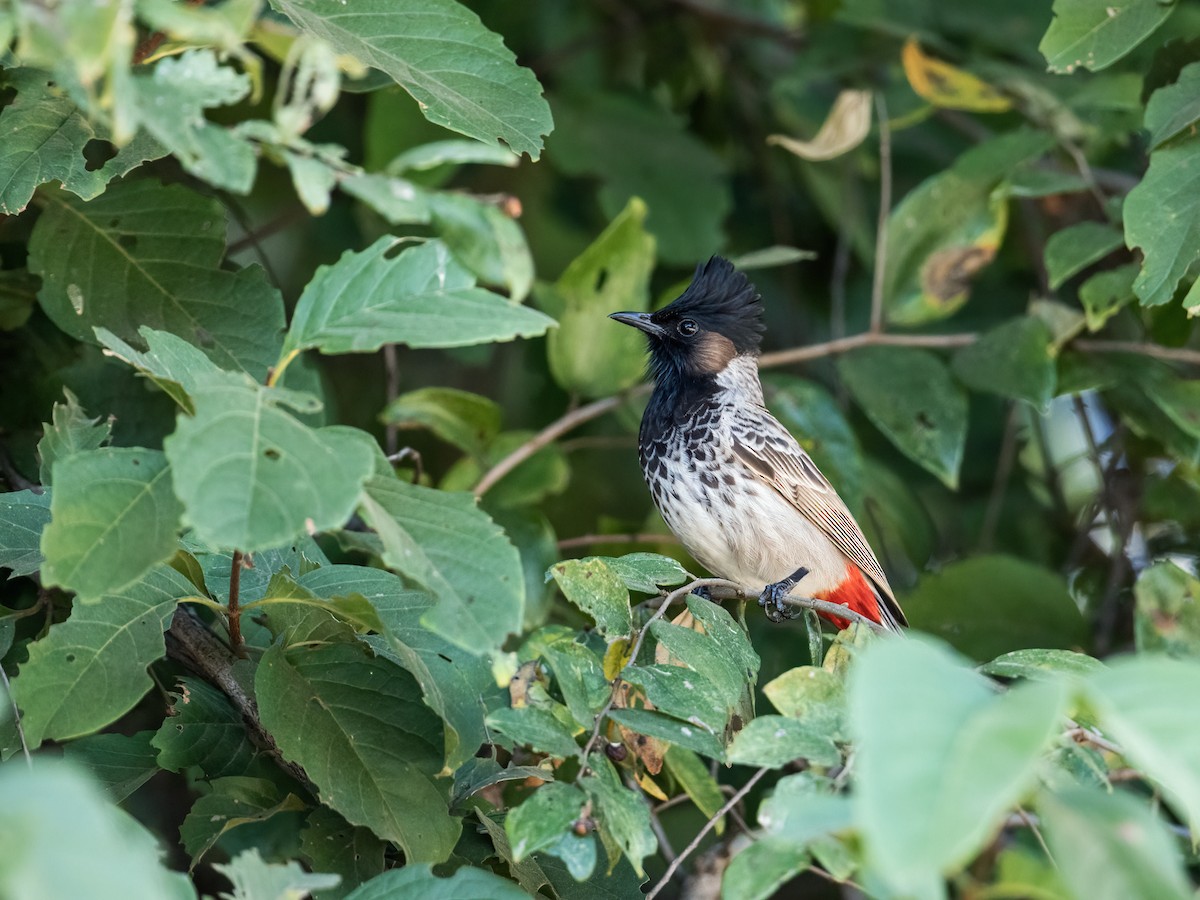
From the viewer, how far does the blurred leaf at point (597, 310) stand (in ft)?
12.7

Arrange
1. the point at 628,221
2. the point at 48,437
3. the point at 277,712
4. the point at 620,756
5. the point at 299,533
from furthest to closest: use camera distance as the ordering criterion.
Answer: the point at 628,221
the point at 48,437
the point at 620,756
the point at 277,712
the point at 299,533

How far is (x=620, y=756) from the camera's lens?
2193 mm

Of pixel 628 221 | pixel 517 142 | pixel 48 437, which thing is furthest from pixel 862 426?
pixel 48 437

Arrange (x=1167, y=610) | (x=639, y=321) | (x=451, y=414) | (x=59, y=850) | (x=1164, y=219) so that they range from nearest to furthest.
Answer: (x=59, y=850) → (x=1164, y=219) → (x=1167, y=610) → (x=451, y=414) → (x=639, y=321)

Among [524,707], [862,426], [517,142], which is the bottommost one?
[862,426]

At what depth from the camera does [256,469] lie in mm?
1518

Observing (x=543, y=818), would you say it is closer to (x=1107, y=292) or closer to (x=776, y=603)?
(x=776, y=603)

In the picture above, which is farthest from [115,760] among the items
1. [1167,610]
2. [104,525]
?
[1167,610]

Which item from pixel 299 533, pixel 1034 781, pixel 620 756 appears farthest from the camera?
pixel 620 756

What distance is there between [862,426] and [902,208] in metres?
1.10

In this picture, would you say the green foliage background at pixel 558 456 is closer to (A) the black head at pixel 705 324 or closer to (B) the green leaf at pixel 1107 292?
(B) the green leaf at pixel 1107 292

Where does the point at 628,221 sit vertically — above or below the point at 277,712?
above

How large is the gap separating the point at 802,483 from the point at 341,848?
2124 mm

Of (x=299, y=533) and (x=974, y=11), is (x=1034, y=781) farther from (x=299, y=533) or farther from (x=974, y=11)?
(x=974, y=11)
